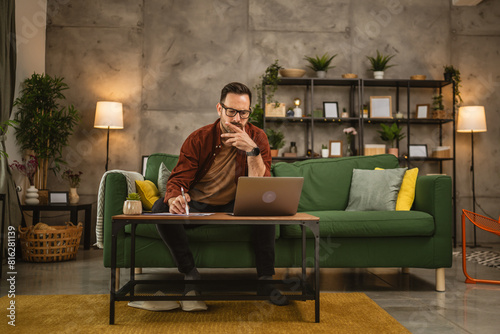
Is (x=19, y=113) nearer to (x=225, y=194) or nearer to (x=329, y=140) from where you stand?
(x=225, y=194)

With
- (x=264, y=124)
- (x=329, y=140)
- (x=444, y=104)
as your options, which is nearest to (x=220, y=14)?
(x=264, y=124)

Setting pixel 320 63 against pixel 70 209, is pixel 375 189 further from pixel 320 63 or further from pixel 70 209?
pixel 70 209

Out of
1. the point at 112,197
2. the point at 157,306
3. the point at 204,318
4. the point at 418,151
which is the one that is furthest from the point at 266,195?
the point at 418,151

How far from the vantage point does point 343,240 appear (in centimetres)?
270

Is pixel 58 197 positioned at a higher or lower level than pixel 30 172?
lower

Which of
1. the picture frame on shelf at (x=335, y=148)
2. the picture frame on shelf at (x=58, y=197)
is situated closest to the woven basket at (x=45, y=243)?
the picture frame on shelf at (x=58, y=197)

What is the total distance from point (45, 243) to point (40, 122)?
1310mm

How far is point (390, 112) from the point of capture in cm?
518

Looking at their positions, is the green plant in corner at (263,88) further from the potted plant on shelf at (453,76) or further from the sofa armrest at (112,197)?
the sofa armrest at (112,197)

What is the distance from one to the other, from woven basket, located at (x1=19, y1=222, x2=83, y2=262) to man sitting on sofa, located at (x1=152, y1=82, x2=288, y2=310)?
1.83 metres

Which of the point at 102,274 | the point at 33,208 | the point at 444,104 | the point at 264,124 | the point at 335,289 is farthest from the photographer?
the point at 444,104

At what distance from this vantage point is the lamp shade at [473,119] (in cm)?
498

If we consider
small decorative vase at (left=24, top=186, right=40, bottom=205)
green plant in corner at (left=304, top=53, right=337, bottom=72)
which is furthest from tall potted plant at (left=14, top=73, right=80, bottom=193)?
green plant in corner at (left=304, top=53, right=337, bottom=72)

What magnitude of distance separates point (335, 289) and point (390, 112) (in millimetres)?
3045
